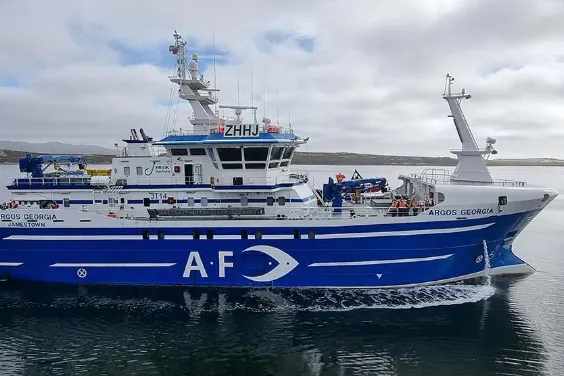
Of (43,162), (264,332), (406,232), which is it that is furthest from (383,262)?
(43,162)

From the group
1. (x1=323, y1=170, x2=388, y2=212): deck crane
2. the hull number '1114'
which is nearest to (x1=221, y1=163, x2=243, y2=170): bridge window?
the hull number '1114'

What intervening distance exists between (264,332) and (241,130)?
26.8 ft

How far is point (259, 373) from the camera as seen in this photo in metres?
12.7

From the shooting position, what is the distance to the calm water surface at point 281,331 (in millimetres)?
13070

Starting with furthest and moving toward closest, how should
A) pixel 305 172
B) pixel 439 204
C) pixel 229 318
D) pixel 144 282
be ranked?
pixel 305 172
pixel 144 282
pixel 439 204
pixel 229 318

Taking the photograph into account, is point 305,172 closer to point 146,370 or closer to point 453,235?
point 453,235

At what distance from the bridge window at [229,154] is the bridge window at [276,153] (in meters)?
1.39

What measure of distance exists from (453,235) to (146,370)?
478 inches

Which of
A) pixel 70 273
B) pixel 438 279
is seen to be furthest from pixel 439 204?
pixel 70 273

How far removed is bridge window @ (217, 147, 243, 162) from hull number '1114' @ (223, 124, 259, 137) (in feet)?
2.06

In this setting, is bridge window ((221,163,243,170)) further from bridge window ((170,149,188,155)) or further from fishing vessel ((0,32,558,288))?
bridge window ((170,149,188,155))

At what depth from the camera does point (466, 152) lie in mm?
20016

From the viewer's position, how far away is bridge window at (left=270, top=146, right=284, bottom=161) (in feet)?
62.0

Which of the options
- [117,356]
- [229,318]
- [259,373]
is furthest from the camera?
[229,318]
